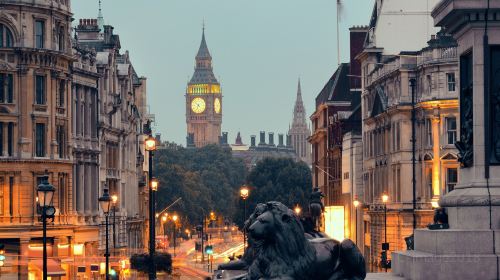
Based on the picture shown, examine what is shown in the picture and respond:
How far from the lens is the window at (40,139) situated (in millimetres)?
103000

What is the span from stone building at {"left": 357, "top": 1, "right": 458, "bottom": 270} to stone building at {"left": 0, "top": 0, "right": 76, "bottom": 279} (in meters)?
18.1

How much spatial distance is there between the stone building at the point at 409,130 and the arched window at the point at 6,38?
74.5 feet

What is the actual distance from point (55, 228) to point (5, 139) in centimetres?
533

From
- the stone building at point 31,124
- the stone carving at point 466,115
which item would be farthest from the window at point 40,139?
the stone carving at point 466,115

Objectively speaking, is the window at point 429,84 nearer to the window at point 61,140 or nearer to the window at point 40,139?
the window at point 61,140

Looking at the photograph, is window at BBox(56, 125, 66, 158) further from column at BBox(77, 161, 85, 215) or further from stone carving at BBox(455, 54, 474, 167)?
stone carving at BBox(455, 54, 474, 167)

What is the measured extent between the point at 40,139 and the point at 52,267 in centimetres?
948

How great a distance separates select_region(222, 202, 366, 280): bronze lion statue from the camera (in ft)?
96.8

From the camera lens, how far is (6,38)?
101 m

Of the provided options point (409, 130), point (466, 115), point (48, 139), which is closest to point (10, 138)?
point (48, 139)

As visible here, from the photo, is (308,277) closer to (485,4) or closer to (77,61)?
(485,4)

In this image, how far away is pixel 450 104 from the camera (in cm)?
10938

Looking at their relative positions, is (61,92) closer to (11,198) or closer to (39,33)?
(39,33)

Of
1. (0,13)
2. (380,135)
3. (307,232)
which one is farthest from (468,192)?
(380,135)
